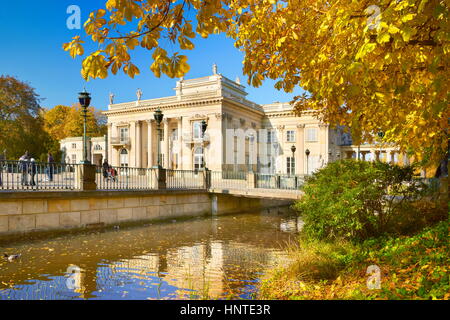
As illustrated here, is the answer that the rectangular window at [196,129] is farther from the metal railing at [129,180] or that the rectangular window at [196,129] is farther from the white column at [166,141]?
the metal railing at [129,180]

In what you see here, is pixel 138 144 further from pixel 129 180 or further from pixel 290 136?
pixel 129 180

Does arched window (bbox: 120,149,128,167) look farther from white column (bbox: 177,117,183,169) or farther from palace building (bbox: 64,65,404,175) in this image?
white column (bbox: 177,117,183,169)

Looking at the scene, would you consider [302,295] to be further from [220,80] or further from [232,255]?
[220,80]

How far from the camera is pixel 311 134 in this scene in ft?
142

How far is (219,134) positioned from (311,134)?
13755 millimetres

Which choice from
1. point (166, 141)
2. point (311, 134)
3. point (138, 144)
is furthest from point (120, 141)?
point (311, 134)

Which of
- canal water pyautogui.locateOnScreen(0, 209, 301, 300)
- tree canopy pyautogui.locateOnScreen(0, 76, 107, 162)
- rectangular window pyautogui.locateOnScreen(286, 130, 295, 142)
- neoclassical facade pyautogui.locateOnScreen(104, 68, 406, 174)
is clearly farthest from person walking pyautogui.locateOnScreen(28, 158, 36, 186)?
rectangular window pyautogui.locateOnScreen(286, 130, 295, 142)

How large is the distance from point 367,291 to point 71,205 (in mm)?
11353

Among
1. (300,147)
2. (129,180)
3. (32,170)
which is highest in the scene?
(300,147)

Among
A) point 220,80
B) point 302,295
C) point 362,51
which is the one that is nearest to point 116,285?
point 302,295

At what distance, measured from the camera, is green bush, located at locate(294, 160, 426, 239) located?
8352mm

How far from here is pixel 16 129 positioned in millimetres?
32562

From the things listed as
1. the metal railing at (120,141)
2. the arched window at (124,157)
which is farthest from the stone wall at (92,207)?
the arched window at (124,157)
